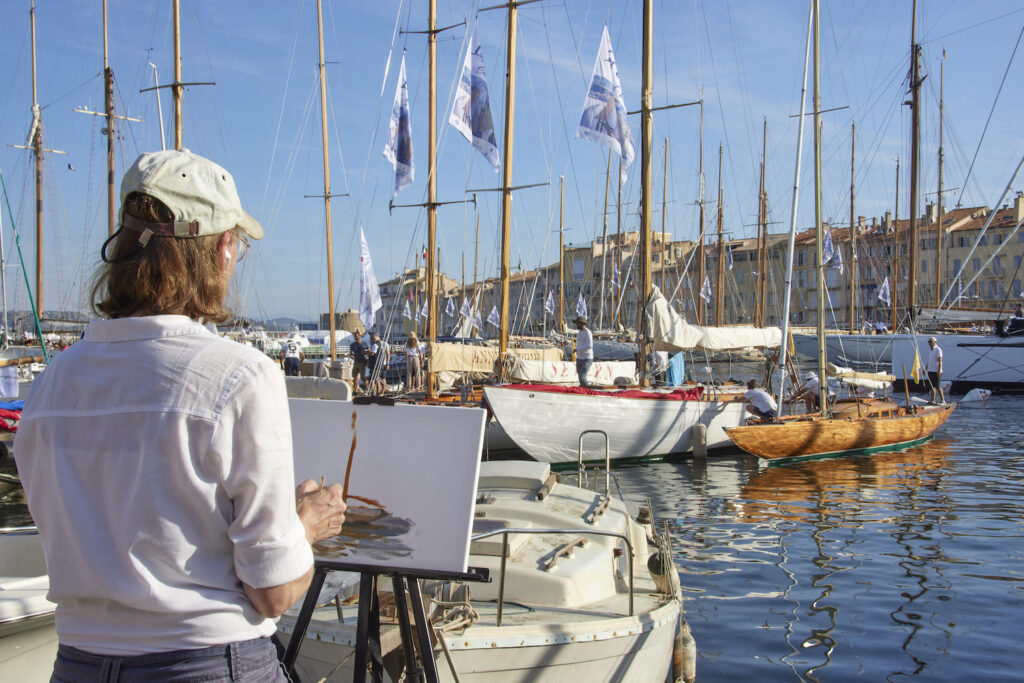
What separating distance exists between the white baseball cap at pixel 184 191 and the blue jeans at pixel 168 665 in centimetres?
93

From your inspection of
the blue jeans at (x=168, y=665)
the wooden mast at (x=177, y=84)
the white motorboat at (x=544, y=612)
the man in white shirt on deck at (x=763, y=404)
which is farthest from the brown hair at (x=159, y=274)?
the wooden mast at (x=177, y=84)

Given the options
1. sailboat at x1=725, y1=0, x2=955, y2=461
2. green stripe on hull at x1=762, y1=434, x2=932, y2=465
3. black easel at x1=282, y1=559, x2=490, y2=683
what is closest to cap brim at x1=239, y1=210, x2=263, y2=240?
black easel at x1=282, y1=559, x2=490, y2=683

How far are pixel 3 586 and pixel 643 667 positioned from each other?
3.82 metres

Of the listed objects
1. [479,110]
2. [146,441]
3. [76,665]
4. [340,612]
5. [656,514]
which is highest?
[479,110]

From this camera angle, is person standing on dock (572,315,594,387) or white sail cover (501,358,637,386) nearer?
person standing on dock (572,315,594,387)

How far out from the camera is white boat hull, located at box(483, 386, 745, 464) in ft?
57.9

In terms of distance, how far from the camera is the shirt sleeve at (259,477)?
1.73 metres

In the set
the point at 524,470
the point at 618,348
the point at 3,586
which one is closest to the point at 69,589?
the point at 3,586

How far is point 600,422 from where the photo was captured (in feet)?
60.0

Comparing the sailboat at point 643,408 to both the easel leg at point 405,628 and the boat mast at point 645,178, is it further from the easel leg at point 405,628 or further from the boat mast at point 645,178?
the easel leg at point 405,628

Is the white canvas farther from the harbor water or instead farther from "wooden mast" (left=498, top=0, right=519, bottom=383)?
"wooden mast" (left=498, top=0, right=519, bottom=383)

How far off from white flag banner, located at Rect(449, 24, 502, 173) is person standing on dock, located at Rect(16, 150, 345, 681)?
2014 cm

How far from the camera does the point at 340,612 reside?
4535mm

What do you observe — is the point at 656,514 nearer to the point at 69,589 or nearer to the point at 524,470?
the point at 524,470
